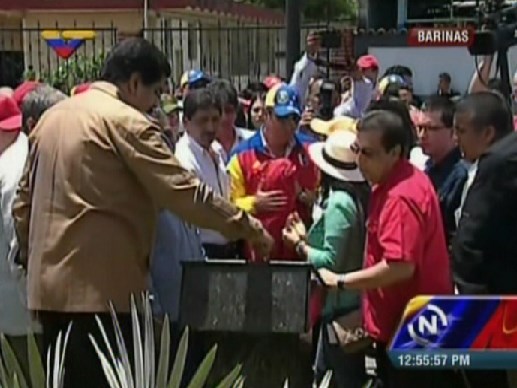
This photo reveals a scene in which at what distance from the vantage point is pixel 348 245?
4.77 metres

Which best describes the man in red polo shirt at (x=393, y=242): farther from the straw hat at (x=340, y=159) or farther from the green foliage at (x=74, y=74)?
the green foliage at (x=74, y=74)

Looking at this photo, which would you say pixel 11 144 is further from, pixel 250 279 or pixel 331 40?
pixel 331 40

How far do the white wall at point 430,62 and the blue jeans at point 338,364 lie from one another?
9.79m

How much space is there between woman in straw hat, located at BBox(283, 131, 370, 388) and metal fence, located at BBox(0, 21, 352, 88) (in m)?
8.41

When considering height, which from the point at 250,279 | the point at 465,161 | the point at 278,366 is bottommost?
the point at 278,366

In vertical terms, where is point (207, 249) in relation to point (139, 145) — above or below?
below

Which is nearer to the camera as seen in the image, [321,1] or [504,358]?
[504,358]

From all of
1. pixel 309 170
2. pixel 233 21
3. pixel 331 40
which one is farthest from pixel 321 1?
pixel 309 170

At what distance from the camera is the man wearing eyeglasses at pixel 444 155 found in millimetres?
5406

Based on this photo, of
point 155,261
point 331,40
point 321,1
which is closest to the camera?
point 155,261

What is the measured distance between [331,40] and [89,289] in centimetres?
793

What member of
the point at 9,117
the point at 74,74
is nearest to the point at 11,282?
the point at 9,117

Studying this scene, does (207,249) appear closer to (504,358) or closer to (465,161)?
(465,161)

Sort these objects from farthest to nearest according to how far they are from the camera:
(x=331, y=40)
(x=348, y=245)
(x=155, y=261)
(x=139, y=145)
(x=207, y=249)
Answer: (x=331, y=40), (x=207, y=249), (x=155, y=261), (x=348, y=245), (x=139, y=145)
